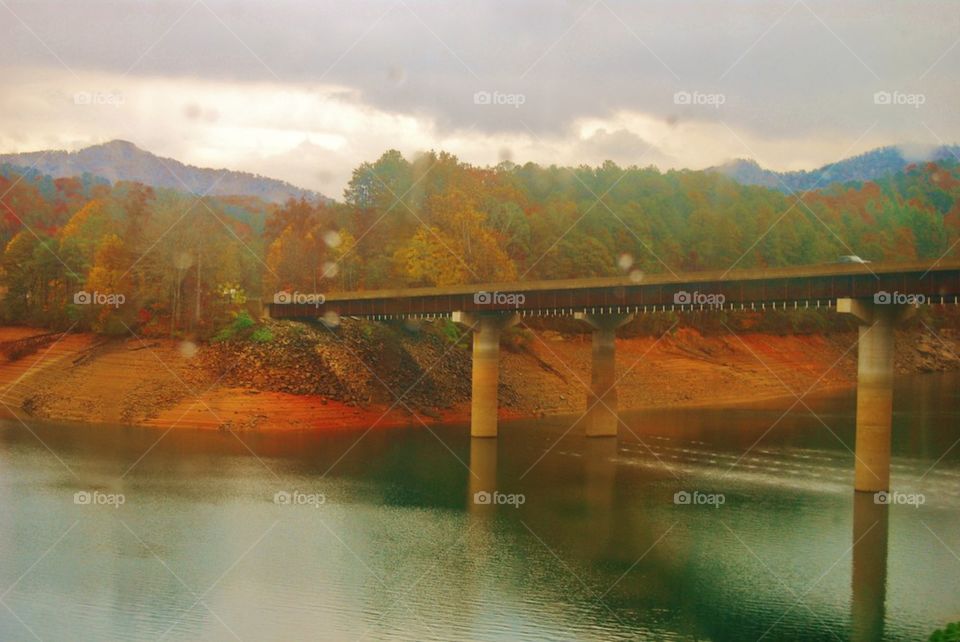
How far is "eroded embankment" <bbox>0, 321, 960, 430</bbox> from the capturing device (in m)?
86.0

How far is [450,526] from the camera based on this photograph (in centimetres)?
5322

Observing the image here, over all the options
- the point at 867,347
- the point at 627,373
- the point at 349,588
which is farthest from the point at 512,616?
the point at 627,373

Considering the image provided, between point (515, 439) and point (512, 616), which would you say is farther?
point (515, 439)

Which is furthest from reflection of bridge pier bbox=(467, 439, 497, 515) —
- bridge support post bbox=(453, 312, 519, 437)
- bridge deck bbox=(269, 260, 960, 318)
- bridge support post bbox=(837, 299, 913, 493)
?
bridge support post bbox=(837, 299, 913, 493)

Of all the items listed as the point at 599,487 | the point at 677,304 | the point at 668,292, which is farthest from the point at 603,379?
the point at 599,487

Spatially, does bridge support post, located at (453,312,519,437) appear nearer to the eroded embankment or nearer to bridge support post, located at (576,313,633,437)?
bridge support post, located at (576,313,633,437)

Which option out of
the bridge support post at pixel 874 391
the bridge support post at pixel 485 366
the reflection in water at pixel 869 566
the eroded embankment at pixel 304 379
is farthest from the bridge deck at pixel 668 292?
the reflection in water at pixel 869 566

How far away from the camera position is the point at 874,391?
61.6 metres

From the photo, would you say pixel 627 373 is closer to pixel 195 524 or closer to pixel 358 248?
pixel 358 248

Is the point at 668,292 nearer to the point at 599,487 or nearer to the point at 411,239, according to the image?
the point at 599,487

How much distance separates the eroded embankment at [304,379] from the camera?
86000 millimetres

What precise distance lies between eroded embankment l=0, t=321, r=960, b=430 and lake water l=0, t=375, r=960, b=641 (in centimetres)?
590

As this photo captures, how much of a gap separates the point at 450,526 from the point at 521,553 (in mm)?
5760

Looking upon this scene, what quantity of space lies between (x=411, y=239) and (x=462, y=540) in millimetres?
65457
